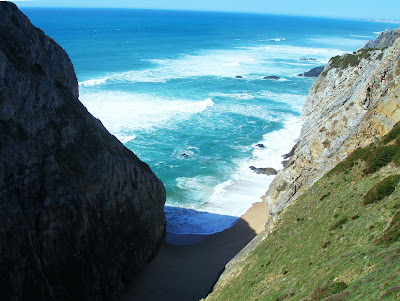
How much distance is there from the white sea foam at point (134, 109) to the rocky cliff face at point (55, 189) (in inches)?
994

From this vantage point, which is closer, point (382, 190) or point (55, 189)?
point (382, 190)

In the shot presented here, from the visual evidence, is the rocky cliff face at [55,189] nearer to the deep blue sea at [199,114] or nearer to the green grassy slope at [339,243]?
the green grassy slope at [339,243]

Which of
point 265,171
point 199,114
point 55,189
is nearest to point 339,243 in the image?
point 55,189

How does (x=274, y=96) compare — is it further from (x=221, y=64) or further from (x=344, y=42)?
(x=344, y=42)

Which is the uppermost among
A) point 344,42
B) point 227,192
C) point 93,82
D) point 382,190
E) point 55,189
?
point 344,42

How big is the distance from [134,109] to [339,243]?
48.9 m

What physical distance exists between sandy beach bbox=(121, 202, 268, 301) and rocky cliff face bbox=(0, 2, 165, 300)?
4.24 ft

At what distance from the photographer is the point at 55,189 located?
20.5 meters

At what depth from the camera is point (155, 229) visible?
1121 inches

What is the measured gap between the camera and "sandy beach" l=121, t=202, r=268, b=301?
25.6m

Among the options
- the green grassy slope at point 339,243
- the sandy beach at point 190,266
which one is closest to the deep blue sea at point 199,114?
the sandy beach at point 190,266

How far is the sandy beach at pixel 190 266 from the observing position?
25.6 m

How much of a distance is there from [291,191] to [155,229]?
9.51m

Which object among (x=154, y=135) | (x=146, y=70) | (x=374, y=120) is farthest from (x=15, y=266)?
(x=146, y=70)
